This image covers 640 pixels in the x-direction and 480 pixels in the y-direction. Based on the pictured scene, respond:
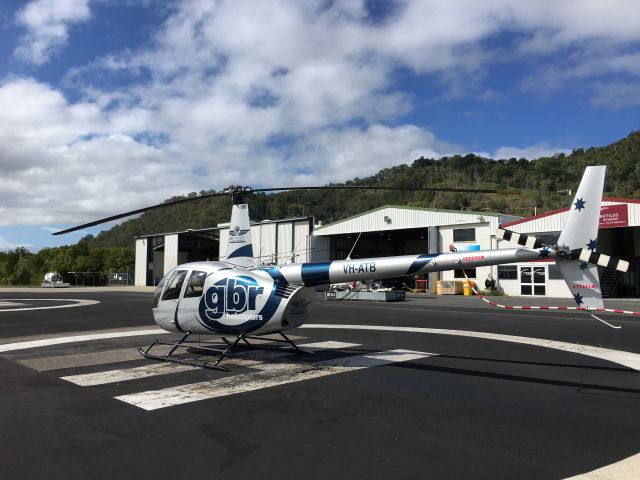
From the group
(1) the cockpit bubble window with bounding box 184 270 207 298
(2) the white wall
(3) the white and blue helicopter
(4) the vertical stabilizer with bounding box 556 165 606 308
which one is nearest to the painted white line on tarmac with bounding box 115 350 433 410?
(3) the white and blue helicopter

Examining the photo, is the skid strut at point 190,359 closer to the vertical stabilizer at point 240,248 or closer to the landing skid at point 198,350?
the landing skid at point 198,350

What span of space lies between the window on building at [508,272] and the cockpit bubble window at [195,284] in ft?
115

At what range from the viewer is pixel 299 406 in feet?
24.8

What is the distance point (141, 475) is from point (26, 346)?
1052 cm

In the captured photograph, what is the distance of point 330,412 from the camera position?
7.20 m

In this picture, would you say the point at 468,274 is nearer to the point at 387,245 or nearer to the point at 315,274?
the point at 387,245

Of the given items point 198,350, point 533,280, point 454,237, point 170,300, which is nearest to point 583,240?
point 170,300

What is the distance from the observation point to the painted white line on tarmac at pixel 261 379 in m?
7.88

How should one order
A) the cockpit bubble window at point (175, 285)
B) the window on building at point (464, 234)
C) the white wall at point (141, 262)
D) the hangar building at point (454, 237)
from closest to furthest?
1. the cockpit bubble window at point (175, 285)
2. the hangar building at point (454, 237)
3. the window on building at point (464, 234)
4. the white wall at point (141, 262)

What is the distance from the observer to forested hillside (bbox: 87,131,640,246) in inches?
3748

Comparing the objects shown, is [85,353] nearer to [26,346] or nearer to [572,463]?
[26,346]

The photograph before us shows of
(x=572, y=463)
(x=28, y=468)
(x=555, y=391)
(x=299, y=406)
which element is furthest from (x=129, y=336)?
(x=572, y=463)

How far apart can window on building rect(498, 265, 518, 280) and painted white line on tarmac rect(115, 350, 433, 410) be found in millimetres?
31684

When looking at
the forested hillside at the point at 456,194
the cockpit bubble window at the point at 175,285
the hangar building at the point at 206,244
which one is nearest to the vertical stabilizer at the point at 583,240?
the cockpit bubble window at the point at 175,285
